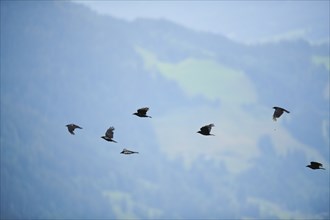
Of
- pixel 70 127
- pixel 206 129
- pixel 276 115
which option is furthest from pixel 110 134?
pixel 276 115

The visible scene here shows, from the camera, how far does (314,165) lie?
61438 mm

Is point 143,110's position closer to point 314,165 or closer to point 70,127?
point 70,127

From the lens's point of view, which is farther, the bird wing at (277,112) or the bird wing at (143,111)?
the bird wing at (143,111)

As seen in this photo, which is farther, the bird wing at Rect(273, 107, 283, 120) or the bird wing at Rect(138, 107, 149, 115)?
the bird wing at Rect(138, 107, 149, 115)

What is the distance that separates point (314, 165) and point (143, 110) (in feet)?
49.4

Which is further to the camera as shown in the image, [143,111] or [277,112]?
[143,111]

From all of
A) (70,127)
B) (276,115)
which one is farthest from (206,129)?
(70,127)

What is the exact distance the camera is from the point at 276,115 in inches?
2408

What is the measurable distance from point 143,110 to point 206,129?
597cm

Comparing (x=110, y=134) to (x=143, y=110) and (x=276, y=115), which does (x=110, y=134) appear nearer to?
(x=143, y=110)

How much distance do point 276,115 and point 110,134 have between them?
1440cm

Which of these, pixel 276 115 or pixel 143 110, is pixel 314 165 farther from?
pixel 143 110

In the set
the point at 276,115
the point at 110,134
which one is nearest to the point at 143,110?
the point at 110,134

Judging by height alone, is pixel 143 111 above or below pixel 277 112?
below
